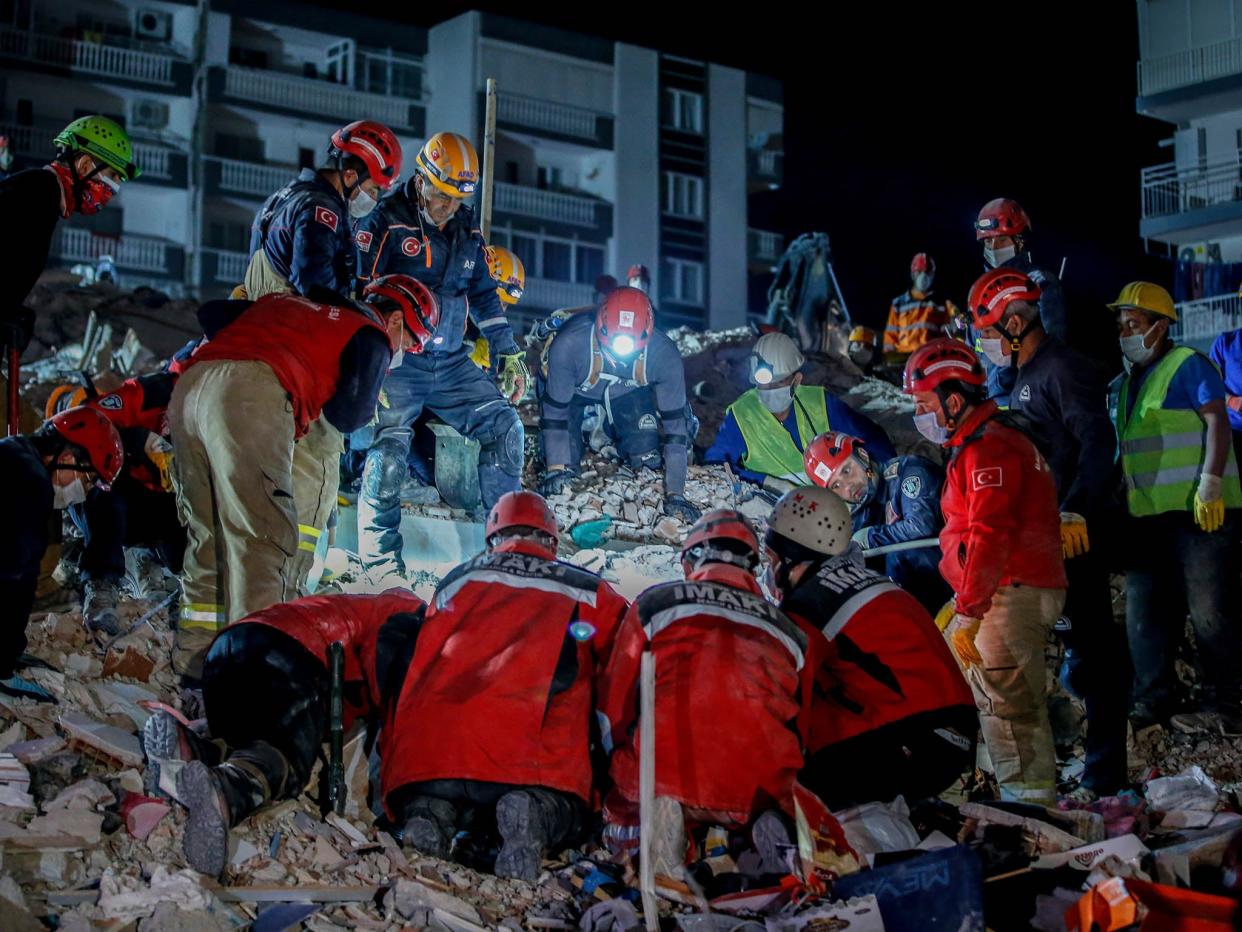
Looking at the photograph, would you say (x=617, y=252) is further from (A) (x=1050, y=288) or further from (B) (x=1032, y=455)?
(B) (x=1032, y=455)

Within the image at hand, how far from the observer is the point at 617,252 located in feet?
107

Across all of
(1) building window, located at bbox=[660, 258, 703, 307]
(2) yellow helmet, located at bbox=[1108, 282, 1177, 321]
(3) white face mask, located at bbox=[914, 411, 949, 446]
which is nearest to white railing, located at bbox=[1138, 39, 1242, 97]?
(1) building window, located at bbox=[660, 258, 703, 307]

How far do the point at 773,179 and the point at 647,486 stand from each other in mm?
25735

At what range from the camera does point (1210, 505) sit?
7441 millimetres

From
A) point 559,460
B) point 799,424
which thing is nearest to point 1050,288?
point 799,424

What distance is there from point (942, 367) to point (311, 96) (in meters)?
26.1

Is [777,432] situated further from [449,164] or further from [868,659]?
[868,659]

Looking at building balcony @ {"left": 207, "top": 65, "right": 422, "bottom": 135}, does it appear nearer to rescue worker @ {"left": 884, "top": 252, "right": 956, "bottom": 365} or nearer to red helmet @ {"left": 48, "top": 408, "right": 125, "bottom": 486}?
rescue worker @ {"left": 884, "top": 252, "right": 956, "bottom": 365}

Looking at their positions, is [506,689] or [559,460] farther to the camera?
[559,460]

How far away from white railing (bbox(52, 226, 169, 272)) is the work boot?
886 inches

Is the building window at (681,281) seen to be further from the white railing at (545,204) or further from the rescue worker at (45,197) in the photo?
the rescue worker at (45,197)

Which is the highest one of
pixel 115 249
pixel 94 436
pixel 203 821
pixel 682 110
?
pixel 682 110

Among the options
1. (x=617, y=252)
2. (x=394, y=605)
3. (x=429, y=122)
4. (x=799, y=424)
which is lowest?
(x=394, y=605)

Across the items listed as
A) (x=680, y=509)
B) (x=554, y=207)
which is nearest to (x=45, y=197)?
(x=680, y=509)
